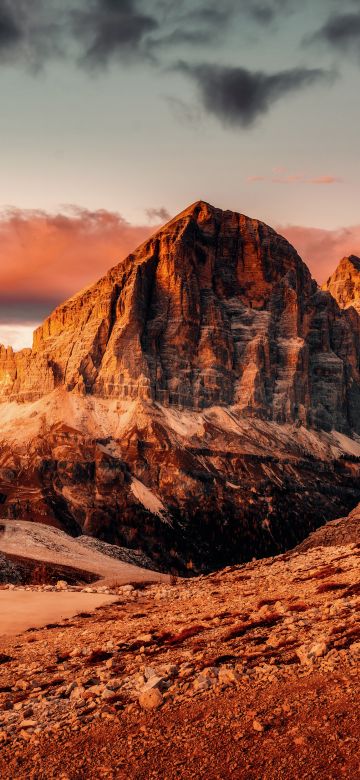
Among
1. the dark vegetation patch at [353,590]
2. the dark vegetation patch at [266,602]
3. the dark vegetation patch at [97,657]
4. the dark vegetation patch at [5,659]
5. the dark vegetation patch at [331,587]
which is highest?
the dark vegetation patch at [353,590]

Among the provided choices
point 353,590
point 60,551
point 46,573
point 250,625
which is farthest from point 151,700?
point 60,551

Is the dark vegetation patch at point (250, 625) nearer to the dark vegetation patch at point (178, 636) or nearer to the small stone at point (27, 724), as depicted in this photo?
the dark vegetation patch at point (178, 636)

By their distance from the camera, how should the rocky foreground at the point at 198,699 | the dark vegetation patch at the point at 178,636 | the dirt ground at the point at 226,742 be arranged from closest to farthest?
the dirt ground at the point at 226,742 < the rocky foreground at the point at 198,699 < the dark vegetation patch at the point at 178,636

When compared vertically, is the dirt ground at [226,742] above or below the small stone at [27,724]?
above

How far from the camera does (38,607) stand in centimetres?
5453

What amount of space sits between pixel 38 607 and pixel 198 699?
115 feet

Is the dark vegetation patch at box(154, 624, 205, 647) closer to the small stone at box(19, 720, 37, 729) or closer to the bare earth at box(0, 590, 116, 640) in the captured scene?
the small stone at box(19, 720, 37, 729)

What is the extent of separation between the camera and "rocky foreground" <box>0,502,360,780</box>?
17844 mm

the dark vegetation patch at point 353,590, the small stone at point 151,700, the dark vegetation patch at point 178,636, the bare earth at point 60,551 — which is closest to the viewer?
the small stone at point 151,700

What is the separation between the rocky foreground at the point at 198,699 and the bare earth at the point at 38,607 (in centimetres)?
1000

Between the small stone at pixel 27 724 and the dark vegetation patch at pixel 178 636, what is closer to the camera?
the small stone at pixel 27 724

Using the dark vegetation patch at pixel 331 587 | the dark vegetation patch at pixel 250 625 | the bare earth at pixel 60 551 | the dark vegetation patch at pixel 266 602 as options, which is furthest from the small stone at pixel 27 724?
the bare earth at pixel 60 551

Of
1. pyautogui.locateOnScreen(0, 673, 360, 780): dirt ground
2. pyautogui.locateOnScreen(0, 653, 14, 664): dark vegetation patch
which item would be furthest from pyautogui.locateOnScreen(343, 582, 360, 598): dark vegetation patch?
pyautogui.locateOnScreen(0, 653, 14, 664): dark vegetation patch

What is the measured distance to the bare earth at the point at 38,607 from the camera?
48125 millimetres
